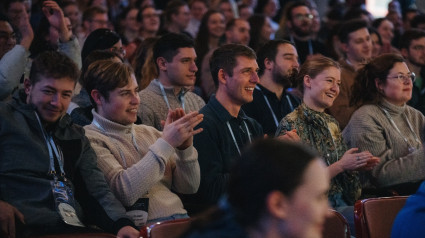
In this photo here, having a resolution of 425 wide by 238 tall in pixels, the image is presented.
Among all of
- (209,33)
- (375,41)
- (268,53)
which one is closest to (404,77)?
(268,53)

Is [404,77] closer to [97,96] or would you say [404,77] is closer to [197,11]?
[97,96]

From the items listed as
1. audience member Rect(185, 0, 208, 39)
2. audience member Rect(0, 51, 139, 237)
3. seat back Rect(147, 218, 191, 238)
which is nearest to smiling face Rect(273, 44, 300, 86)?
audience member Rect(0, 51, 139, 237)

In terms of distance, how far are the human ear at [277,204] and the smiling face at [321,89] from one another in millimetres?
2415

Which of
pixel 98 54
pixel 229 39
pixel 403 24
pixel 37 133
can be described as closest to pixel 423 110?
pixel 229 39

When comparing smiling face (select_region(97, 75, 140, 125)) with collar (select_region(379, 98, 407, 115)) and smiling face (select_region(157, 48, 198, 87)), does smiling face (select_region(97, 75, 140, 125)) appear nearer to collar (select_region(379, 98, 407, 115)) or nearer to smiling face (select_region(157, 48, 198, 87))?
smiling face (select_region(157, 48, 198, 87))

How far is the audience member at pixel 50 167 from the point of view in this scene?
2.68 meters

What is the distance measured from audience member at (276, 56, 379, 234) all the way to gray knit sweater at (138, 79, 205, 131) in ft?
2.69

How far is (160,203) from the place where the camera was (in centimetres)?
315

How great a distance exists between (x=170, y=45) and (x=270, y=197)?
300cm

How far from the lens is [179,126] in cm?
286

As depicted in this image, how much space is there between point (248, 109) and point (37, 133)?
1.86 meters

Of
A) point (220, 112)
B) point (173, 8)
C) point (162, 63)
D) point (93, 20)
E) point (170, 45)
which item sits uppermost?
point (173, 8)

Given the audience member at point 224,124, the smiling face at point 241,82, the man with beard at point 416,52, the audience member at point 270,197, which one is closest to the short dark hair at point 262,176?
the audience member at point 270,197

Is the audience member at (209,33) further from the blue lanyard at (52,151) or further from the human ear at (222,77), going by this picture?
the blue lanyard at (52,151)
